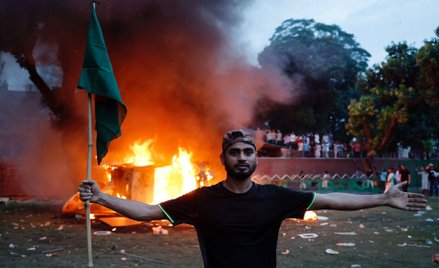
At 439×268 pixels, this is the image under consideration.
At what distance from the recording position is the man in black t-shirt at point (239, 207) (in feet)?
8.48

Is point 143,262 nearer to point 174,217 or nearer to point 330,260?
point 330,260

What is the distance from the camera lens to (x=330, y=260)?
701cm

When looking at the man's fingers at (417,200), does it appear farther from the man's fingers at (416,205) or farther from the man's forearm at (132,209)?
the man's forearm at (132,209)

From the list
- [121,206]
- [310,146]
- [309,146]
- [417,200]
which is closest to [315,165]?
[309,146]

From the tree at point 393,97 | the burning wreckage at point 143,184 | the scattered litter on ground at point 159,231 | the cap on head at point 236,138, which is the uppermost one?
the tree at point 393,97

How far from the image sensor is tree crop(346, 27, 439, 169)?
63.3ft

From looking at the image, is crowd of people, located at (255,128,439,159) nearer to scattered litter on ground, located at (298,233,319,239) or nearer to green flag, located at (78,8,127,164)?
scattered litter on ground, located at (298,233,319,239)

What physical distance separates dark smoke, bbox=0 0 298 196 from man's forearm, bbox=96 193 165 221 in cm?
1239

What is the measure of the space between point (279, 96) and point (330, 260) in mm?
17115

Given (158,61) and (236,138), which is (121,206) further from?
(158,61)

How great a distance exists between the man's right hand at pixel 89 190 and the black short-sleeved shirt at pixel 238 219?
0.51 metres

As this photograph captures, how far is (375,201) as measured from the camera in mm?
2977

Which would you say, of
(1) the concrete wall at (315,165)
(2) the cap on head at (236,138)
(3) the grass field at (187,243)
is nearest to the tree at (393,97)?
(1) the concrete wall at (315,165)

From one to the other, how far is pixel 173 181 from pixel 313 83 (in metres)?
18.7
